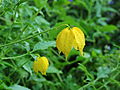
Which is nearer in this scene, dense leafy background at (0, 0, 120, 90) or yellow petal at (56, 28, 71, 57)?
yellow petal at (56, 28, 71, 57)

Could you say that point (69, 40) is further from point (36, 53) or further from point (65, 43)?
point (36, 53)

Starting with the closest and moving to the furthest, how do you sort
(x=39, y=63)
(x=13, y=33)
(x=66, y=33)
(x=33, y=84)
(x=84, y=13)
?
(x=66, y=33) → (x=39, y=63) → (x=13, y=33) → (x=33, y=84) → (x=84, y=13)

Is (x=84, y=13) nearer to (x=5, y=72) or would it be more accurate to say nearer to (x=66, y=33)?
(x=5, y=72)

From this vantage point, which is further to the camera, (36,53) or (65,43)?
(36,53)

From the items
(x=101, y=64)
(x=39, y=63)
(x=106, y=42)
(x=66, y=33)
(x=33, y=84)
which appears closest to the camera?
(x=66, y=33)

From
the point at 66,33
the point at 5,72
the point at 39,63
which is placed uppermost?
the point at 66,33

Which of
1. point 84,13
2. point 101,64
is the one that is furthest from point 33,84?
point 84,13

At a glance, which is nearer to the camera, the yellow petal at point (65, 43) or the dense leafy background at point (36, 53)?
the yellow petal at point (65, 43)

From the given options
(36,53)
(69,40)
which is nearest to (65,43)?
(69,40)

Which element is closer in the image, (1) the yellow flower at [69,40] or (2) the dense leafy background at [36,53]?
(1) the yellow flower at [69,40]

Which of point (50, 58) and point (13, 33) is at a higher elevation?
point (13, 33)

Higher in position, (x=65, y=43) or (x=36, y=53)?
(x=65, y=43)
